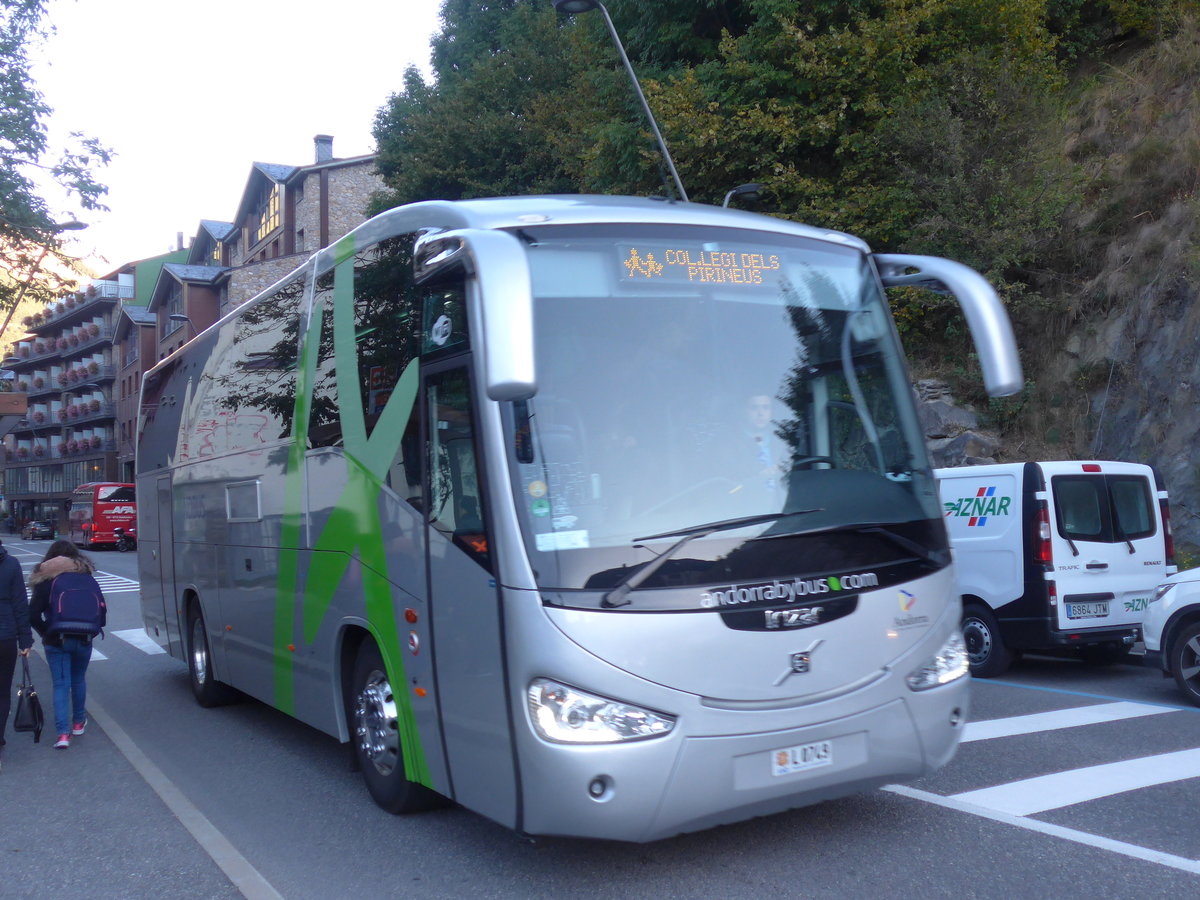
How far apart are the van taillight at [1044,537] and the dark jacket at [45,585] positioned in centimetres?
784

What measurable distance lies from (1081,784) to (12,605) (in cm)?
678

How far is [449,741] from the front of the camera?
502cm

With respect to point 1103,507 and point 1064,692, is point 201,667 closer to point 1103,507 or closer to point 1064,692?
point 1064,692

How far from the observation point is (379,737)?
5.98 meters

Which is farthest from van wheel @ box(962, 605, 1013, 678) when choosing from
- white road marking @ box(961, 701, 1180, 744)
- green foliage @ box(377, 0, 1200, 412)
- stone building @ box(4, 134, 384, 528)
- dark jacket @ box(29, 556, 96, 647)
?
stone building @ box(4, 134, 384, 528)

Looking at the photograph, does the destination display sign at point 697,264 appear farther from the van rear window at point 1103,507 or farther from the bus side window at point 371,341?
the van rear window at point 1103,507

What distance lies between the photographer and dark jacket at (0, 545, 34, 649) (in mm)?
7473

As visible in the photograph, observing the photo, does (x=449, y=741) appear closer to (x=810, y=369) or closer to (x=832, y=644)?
(x=832, y=644)

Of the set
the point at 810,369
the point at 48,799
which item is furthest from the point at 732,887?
the point at 48,799

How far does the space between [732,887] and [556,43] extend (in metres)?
34.8

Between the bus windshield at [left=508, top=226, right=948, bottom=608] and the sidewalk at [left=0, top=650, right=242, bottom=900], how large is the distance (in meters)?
2.35

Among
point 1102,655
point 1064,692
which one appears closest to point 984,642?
point 1064,692

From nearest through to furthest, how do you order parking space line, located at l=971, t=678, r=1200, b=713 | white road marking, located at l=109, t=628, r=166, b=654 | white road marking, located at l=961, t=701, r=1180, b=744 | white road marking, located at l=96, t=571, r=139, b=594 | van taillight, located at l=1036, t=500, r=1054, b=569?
white road marking, located at l=961, t=701, r=1180, b=744
parking space line, located at l=971, t=678, r=1200, b=713
van taillight, located at l=1036, t=500, r=1054, b=569
white road marking, located at l=109, t=628, r=166, b=654
white road marking, located at l=96, t=571, r=139, b=594

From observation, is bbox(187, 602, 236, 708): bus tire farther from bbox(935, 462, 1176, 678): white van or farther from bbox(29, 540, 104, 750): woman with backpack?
bbox(935, 462, 1176, 678): white van
